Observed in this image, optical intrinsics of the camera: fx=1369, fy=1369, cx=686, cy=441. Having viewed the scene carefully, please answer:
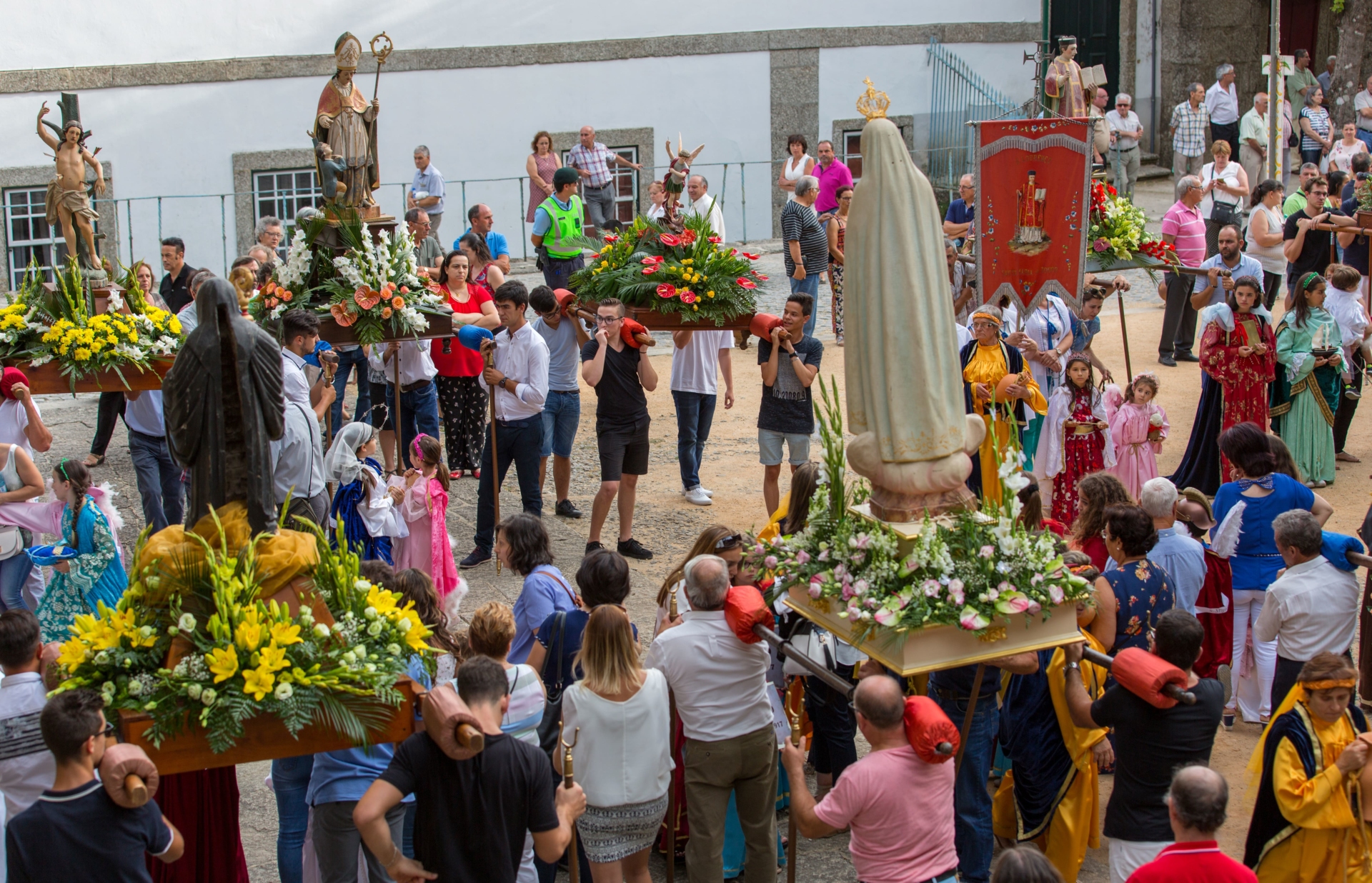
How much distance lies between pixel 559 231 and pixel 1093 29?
14.2m

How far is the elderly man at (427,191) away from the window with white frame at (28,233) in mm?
4730

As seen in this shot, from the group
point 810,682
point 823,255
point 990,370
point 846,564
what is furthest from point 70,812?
point 823,255

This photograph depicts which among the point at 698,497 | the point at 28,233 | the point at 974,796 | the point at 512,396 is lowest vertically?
the point at 974,796

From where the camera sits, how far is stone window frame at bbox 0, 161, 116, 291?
18.5 meters

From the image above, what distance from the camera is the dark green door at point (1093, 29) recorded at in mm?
24047

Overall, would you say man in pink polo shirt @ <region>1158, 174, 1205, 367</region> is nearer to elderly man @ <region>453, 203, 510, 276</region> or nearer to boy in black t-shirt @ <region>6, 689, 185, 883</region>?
elderly man @ <region>453, 203, 510, 276</region>

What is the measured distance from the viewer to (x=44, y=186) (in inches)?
743

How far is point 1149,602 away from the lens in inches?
250

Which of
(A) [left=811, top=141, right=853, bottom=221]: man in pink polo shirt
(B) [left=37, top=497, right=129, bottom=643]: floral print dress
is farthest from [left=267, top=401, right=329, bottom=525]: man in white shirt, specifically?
(A) [left=811, top=141, right=853, bottom=221]: man in pink polo shirt

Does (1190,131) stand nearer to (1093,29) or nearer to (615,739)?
(1093,29)

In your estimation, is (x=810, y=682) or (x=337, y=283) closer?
(x=810, y=682)

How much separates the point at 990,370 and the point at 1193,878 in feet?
19.9

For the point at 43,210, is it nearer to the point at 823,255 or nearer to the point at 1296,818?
the point at 823,255

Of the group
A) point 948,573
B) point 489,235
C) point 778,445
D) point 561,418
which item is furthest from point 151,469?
point 948,573
